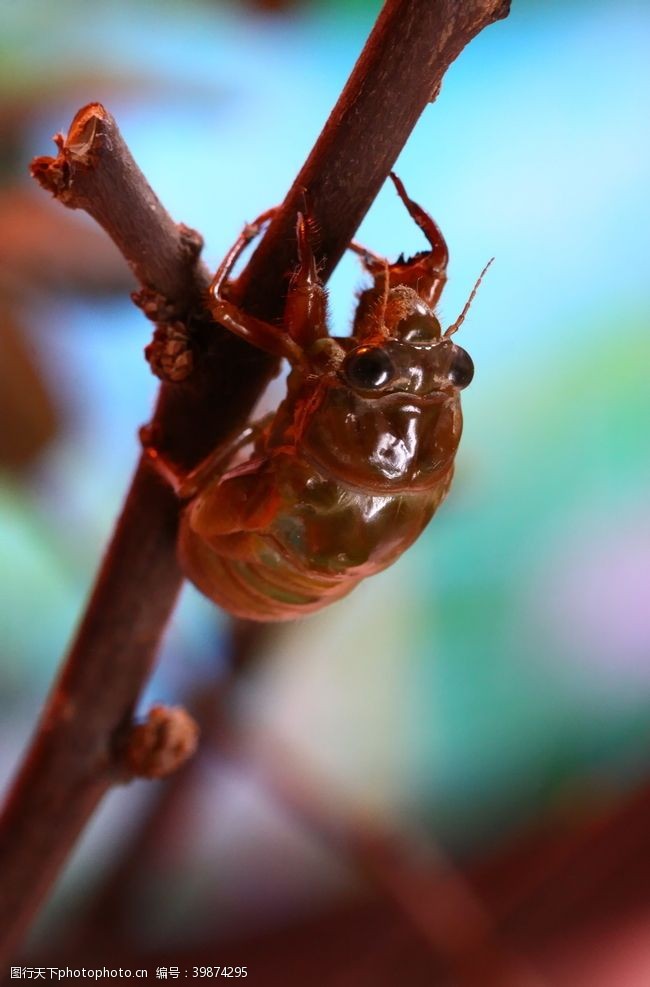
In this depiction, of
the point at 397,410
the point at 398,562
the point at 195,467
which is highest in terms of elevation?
the point at 397,410

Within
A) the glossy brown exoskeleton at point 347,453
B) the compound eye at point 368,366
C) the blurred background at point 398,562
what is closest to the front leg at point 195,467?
the glossy brown exoskeleton at point 347,453

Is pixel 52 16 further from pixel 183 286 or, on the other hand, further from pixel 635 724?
pixel 635 724

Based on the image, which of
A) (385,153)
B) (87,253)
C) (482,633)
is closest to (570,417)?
(482,633)

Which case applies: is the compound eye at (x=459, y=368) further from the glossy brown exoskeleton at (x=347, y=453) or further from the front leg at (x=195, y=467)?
the front leg at (x=195, y=467)

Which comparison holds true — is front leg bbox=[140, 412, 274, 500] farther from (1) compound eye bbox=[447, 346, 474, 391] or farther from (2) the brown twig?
(1) compound eye bbox=[447, 346, 474, 391]

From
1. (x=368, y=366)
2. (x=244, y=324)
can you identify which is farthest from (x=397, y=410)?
(x=244, y=324)

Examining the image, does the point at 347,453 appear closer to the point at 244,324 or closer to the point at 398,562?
the point at 244,324
